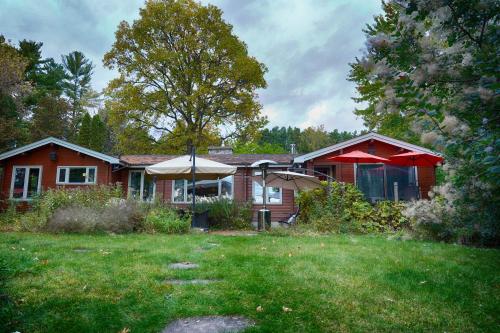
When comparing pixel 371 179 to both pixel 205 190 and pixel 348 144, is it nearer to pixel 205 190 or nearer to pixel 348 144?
pixel 348 144

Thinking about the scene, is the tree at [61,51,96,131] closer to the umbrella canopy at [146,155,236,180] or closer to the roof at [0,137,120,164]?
the roof at [0,137,120,164]

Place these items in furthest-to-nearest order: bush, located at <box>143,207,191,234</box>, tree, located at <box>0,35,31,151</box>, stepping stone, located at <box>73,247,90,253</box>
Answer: tree, located at <box>0,35,31,151</box>
bush, located at <box>143,207,191,234</box>
stepping stone, located at <box>73,247,90,253</box>

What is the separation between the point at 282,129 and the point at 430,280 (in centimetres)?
6448

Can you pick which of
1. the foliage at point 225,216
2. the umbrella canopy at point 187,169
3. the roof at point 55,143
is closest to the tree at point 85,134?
the roof at point 55,143

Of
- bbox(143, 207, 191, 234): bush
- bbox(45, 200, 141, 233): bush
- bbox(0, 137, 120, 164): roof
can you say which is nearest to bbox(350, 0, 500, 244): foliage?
bbox(143, 207, 191, 234): bush

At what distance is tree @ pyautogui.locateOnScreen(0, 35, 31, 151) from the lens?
18.3 metres

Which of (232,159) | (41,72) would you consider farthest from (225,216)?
(41,72)

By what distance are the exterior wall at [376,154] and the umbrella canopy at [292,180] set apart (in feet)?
14.7

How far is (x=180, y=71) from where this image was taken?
24.4m

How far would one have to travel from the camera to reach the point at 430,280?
13.8 ft

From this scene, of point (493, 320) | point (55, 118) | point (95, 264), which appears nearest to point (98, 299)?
point (95, 264)

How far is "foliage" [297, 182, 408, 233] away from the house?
3547 millimetres

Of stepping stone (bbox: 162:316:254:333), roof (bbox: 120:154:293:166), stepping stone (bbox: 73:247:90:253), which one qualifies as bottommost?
stepping stone (bbox: 162:316:254:333)

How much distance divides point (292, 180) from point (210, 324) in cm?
852
